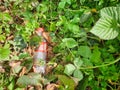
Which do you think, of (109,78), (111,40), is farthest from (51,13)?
(109,78)

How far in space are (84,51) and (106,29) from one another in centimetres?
21

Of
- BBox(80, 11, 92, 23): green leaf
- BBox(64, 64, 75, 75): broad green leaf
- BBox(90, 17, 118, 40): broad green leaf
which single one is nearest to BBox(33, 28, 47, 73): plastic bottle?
BBox(64, 64, 75, 75): broad green leaf

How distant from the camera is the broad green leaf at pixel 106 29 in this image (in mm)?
2055

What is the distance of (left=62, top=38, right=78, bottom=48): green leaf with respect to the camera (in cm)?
220

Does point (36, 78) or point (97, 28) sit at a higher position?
point (97, 28)

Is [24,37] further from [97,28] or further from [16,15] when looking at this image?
[97,28]

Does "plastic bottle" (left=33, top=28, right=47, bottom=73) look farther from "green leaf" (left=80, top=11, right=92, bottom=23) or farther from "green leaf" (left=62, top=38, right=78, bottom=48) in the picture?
"green leaf" (left=80, top=11, right=92, bottom=23)

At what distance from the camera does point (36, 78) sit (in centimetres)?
208

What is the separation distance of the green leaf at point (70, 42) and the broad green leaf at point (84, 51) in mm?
53

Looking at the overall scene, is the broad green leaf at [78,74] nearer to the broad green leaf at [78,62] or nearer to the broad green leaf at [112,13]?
the broad green leaf at [78,62]

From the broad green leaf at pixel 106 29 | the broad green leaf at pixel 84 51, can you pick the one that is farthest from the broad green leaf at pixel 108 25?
the broad green leaf at pixel 84 51

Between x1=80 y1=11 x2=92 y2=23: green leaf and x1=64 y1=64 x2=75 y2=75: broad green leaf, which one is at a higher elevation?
x1=80 y1=11 x2=92 y2=23: green leaf

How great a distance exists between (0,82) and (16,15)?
59 centimetres

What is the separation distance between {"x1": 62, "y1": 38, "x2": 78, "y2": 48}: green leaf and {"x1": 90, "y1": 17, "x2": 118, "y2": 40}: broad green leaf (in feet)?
0.67
